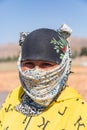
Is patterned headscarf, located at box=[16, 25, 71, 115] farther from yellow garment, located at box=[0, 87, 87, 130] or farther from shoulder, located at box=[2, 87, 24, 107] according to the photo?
shoulder, located at box=[2, 87, 24, 107]

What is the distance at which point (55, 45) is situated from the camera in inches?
191

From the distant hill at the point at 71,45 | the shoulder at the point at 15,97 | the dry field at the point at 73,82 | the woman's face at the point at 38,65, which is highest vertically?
the woman's face at the point at 38,65

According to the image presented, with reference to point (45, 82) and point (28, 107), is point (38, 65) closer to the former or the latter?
point (45, 82)

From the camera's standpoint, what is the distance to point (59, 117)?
4770 mm

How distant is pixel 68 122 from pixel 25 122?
1.53ft

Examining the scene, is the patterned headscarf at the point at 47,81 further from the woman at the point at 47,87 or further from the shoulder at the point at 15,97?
the shoulder at the point at 15,97

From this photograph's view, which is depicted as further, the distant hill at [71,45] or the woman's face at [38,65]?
the distant hill at [71,45]

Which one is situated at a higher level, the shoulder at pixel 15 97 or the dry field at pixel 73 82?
the shoulder at pixel 15 97


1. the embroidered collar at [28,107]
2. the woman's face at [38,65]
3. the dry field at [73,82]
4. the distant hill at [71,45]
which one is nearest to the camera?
the woman's face at [38,65]

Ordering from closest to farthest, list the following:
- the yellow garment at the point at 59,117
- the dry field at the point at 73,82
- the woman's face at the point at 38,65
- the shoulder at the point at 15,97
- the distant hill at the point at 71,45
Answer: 1. the yellow garment at the point at 59,117
2. the woman's face at the point at 38,65
3. the shoulder at the point at 15,97
4. the dry field at the point at 73,82
5. the distant hill at the point at 71,45

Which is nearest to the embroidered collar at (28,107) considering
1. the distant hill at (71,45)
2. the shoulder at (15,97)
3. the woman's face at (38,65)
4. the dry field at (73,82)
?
the shoulder at (15,97)

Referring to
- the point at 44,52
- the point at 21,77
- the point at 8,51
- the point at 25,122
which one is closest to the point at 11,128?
the point at 25,122

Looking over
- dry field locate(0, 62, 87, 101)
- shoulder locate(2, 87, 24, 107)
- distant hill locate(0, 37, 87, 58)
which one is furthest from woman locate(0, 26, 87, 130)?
distant hill locate(0, 37, 87, 58)

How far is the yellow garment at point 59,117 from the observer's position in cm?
468
